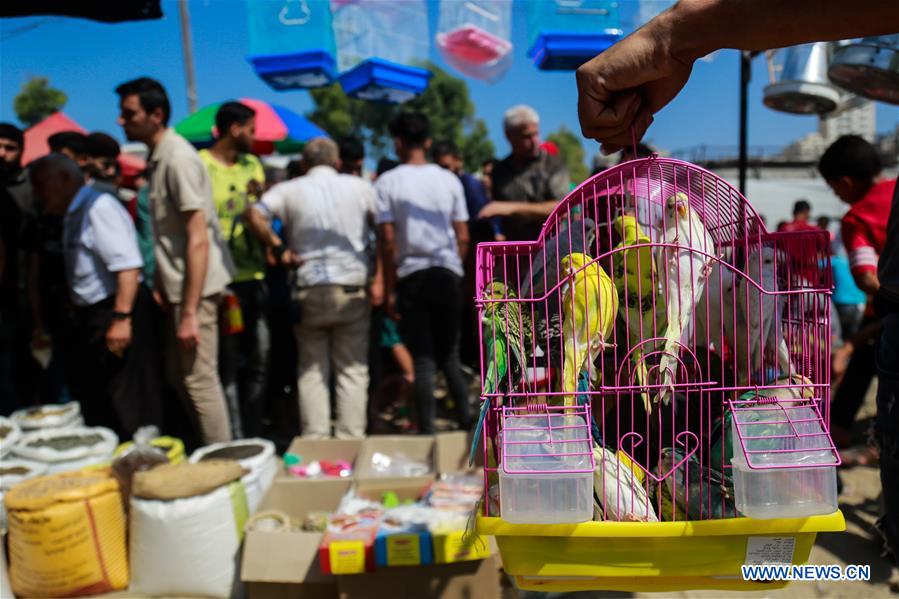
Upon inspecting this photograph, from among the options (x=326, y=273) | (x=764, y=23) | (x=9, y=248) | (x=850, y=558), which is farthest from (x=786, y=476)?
(x=9, y=248)

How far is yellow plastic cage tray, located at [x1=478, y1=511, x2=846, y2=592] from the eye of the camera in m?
1.02

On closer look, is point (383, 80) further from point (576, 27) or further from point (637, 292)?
point (637, 292)

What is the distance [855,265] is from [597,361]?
2.10 metres

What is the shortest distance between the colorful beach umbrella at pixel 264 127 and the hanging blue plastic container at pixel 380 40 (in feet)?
6.84

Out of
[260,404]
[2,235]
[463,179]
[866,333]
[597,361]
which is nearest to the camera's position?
[597,361]

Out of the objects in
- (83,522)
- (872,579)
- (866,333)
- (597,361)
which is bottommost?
(872,579)

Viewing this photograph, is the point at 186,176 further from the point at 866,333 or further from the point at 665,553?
the point at 866,333

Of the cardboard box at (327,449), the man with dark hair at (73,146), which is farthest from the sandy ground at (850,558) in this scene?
the man with dark hair at (73,146)

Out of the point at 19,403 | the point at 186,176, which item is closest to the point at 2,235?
the point at 19,403

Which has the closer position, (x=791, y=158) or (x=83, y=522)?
(x=83, y=522)

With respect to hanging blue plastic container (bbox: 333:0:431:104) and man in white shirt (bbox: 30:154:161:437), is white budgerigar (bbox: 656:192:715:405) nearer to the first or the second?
man in white shirt (bbox: 30:154:161:437)

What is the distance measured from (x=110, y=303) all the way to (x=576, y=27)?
9.01 ft

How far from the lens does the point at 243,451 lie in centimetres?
270

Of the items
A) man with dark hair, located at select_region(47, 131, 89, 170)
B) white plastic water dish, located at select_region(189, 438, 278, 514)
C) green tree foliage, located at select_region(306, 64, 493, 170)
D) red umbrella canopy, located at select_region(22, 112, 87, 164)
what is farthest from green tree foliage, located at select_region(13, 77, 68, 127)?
white plastic water dish, located at select_region(189, 438, 278, 514)
